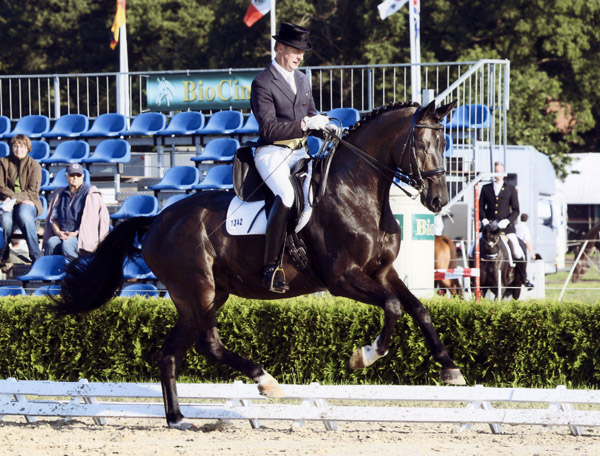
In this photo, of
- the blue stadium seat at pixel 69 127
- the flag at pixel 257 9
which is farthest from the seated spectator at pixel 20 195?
the flag at pixel 257 9

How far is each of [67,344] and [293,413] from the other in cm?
337

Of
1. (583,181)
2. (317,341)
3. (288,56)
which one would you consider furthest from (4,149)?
(583,181)

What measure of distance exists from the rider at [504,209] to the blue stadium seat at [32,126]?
24.3 feet

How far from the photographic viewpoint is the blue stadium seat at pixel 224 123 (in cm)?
1484

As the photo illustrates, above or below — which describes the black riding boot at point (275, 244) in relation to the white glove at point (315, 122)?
below

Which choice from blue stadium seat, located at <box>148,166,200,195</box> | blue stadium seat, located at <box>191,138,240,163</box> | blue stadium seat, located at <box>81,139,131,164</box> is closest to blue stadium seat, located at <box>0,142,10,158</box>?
blue stadium seat, located at <box>81,139,131,164</box>

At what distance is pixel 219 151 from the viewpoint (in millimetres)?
14148

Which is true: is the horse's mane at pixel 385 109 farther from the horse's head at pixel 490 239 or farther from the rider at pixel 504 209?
the horse's head at pixel 490 239

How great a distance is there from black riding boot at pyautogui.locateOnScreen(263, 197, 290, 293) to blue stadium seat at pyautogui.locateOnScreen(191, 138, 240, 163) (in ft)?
24.1

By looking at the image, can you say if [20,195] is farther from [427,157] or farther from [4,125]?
[427,157]

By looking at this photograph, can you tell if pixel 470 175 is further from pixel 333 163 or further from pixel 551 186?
pixel 551 186

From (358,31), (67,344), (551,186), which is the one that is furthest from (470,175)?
(358,31)

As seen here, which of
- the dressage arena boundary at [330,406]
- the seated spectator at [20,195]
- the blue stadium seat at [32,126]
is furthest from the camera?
the blue stadium seat at [32,126]

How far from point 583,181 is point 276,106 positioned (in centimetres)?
2906
